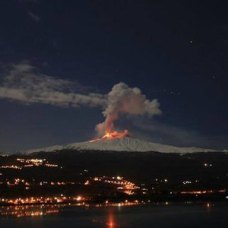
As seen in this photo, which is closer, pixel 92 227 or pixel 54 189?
pixel 92 227

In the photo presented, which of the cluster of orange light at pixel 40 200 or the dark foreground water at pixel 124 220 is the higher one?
the cluster of orange light at pixel 40 200

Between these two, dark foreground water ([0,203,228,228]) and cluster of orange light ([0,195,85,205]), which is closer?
dark foreground water ([0,203,228,228])

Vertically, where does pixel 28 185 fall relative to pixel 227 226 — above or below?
above

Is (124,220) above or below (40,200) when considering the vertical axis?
below

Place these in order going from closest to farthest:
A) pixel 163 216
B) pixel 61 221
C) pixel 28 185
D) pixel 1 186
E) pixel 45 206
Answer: pixel 61 221 < pixel 163 216 < pixel 45 206 < pixel 1 186 < pixel 28 185

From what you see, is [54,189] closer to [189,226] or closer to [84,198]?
[84,198]

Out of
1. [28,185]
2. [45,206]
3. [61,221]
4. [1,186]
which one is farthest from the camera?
[28,185]

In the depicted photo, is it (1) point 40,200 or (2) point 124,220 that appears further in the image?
(1) point 40,200

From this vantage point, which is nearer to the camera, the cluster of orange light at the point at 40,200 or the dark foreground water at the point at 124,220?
the dark foreground water at the point at 124,220

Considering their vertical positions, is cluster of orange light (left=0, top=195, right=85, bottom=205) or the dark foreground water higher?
cluster of orange light (left=0, top=195, right=85, bottom=205)

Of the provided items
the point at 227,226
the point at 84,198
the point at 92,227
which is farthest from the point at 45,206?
the point at 227,226
